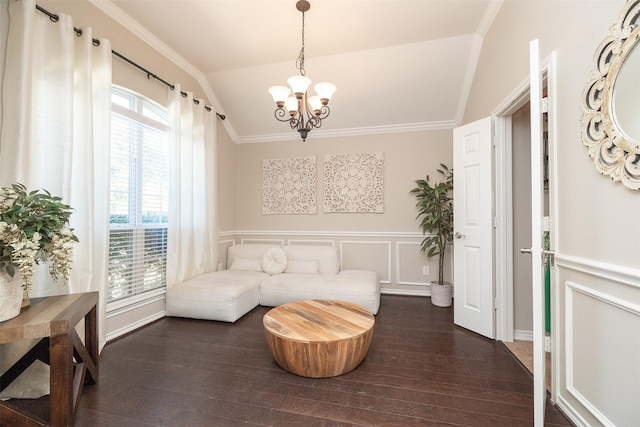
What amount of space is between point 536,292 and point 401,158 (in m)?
2.92

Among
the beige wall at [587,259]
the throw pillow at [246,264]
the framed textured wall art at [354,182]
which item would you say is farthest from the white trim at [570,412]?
the throw pillow at [246,264]

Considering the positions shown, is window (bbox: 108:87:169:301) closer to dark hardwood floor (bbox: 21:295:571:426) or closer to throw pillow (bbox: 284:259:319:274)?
dark hardwood floor (bbox: 21:295:571:426)

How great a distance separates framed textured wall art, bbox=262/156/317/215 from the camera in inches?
169

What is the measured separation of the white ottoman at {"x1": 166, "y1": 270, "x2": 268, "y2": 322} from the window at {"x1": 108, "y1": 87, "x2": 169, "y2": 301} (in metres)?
0.30

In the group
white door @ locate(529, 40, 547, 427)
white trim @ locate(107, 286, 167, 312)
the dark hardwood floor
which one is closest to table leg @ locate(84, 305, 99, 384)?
the dark hardwood floor

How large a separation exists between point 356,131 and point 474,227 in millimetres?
2278

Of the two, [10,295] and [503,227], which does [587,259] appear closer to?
Answer: [503,227]

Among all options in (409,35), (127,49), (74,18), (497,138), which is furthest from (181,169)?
(497,138)

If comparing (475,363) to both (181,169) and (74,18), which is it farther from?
(74,18)

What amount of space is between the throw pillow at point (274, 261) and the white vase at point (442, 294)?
2.05 meters

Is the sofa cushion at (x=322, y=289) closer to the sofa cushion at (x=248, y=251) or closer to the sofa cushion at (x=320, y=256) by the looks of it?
the sofa cushion at (x=320, y=256)

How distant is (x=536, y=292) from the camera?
138cm

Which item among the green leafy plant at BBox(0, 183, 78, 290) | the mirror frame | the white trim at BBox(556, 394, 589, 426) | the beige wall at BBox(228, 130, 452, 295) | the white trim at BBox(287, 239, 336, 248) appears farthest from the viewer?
the white trim at BBox(287, 239, 336, 248)

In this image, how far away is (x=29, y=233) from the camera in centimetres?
135
